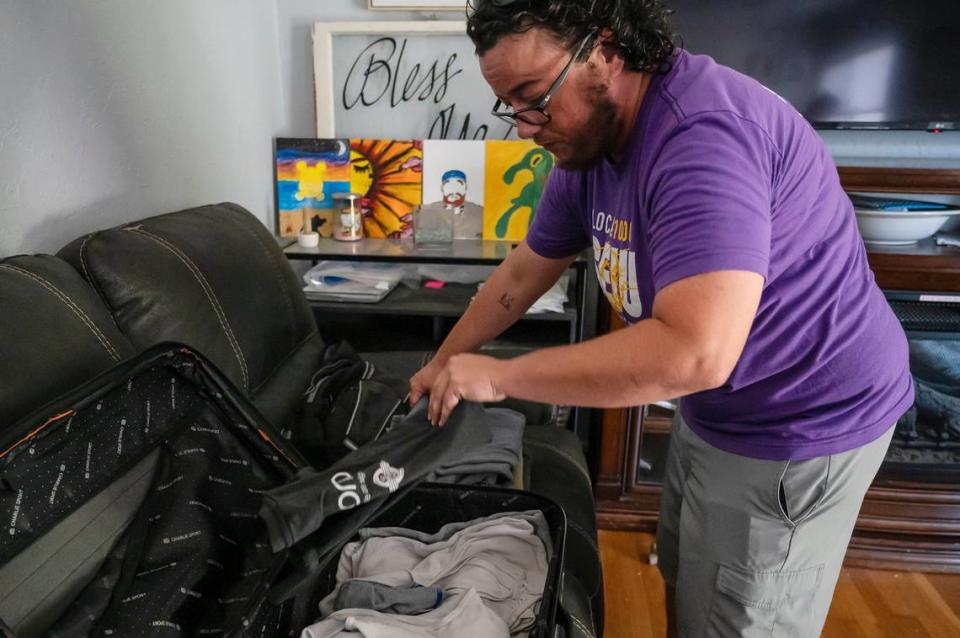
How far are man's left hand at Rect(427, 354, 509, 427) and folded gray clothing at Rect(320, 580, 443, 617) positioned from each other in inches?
10.3

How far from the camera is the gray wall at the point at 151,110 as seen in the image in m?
1.13

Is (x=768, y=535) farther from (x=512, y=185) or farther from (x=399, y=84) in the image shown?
(x=399, y=84)

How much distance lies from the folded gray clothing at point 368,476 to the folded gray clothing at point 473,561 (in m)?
0.17

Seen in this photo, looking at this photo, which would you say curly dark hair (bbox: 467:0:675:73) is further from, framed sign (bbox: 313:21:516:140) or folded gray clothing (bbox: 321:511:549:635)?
framed sign (bbox: 313:21:516:140)

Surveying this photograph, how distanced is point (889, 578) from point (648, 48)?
1674 millimetres

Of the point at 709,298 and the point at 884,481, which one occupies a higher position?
the point at 709,298

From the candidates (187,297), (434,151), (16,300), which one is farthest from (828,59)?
(16,300)

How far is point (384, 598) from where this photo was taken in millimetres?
905

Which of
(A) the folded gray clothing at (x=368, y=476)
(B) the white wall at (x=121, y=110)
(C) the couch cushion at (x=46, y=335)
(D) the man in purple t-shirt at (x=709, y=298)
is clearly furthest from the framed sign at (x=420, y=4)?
(A) the folded gray clothing at (x=368, y=476)

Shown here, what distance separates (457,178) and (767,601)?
1.40m

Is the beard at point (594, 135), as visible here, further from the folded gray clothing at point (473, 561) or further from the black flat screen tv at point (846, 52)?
the black flat screen tv at point (846, 52)

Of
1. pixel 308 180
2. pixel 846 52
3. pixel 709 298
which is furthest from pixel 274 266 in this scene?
pixel 846 52

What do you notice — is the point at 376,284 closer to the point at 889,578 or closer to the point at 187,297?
the point at 187,297

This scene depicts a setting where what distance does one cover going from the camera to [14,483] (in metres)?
0.72
